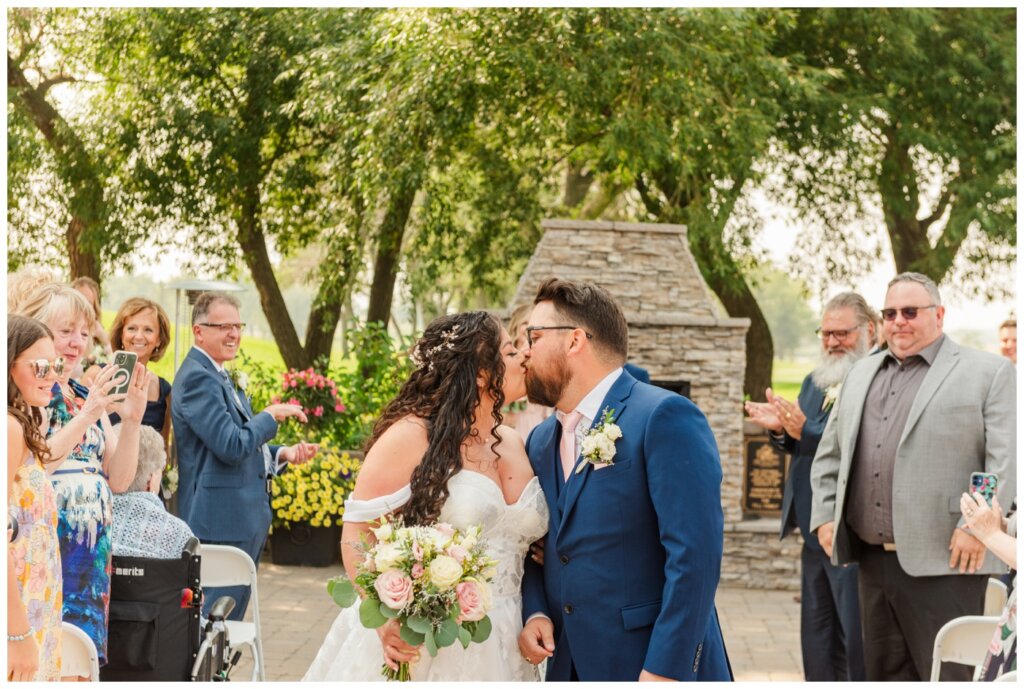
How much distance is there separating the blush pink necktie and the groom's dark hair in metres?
0.21

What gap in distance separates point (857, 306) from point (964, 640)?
264 centimetres

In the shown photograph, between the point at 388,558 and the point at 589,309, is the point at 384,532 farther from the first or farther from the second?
the point at 589,309

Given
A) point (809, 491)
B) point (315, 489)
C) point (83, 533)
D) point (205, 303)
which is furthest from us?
point (315, 489)

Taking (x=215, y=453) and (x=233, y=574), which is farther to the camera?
(x=215, y=453)

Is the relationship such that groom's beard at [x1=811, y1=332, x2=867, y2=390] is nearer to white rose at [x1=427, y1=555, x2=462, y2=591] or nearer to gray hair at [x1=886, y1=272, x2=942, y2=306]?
gray hair at [x1=886, y1=272, x2=942, y2=306]

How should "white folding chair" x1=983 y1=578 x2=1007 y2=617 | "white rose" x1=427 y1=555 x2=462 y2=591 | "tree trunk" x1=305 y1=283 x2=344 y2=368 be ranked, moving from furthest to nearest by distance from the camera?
1. "tree trunk" x1=305 y1=283 x2=344 y2=368
2. "white folding chair" x1=983 y1=578 x2=1007 y2=617
3. "white rose" x1=427 y1=555 x2=462 y2=591

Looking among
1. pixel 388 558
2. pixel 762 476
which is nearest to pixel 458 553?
pixel 388 558

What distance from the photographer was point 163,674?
4.00 meters

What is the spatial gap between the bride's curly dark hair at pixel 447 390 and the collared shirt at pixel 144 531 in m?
1.21

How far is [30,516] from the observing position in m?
3.40

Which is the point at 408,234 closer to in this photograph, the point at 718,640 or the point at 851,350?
the point at 851,350

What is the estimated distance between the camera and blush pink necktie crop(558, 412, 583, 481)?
3.26 m

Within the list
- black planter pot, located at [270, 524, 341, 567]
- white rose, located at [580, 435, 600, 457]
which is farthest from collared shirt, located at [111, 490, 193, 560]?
black planter pot, located at [270, 524, 341, 567]

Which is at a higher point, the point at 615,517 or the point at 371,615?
the point at 615,517
